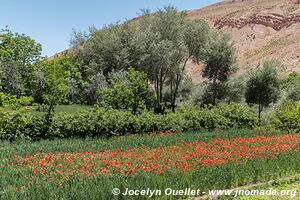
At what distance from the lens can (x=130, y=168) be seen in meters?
10.3

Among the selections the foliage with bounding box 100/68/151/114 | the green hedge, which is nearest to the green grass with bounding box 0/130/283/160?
the green hedge

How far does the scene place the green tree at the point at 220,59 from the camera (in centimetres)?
3456

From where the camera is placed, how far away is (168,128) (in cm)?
2138

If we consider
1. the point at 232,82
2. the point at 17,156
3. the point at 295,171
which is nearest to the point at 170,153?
the point at 295,171

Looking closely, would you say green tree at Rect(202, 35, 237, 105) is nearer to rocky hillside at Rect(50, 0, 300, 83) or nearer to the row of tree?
the row of tree

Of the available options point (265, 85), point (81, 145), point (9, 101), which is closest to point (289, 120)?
point (265, 85)

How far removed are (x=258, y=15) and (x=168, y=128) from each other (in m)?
87.7

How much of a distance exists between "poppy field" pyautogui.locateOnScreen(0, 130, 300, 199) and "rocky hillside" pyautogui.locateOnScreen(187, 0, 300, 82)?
59296 mm

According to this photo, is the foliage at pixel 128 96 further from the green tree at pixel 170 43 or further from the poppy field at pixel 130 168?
the poppy field at pixel 130 168

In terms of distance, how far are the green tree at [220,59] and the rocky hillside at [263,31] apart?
36.3m

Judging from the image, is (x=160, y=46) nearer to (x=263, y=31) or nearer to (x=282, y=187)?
(x=282, y=187)

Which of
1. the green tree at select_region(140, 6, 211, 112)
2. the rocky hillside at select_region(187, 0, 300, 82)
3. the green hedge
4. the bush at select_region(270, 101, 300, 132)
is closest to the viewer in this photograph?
the green hedge

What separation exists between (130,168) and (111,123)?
31.9 ft

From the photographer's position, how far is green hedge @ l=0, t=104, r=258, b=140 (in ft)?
61.8
